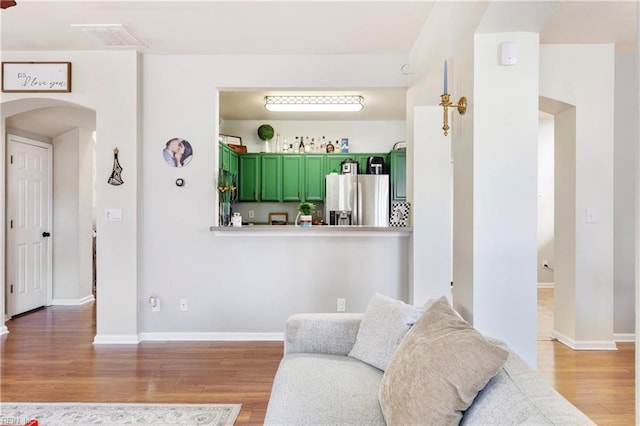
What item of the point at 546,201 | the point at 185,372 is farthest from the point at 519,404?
the point at 546,201

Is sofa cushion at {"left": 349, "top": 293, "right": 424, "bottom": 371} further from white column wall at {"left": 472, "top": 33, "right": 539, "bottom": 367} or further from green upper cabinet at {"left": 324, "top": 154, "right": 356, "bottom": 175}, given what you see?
green upper cabinet at {"left": 324, "top": 154, "right": 356, "bottom": 175}

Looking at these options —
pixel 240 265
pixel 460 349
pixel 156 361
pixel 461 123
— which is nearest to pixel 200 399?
pixel 156 361

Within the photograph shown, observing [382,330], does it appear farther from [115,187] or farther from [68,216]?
[68,216]

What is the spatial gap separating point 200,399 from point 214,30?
2.76 metres

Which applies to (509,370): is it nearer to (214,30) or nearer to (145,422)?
(145,422)

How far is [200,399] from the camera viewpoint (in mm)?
2686

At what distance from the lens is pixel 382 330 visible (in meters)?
2.12

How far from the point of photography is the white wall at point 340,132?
253 inches

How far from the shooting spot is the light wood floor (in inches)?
106

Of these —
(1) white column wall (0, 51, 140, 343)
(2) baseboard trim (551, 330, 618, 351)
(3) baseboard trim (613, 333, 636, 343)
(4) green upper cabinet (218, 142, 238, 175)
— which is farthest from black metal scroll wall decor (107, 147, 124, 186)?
(3) baseboard trim (613, 333, 636, 343)

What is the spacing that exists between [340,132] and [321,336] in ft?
15.0

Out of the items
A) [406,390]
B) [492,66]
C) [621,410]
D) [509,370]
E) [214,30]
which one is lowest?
[621,410]

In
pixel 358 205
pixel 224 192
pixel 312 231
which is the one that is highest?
pixel 224 192

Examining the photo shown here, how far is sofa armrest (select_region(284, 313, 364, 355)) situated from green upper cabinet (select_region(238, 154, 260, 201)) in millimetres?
3955
